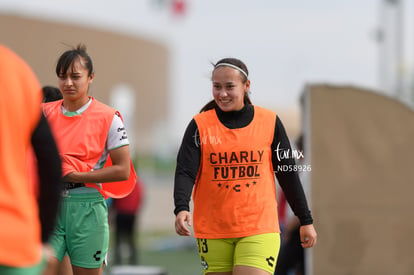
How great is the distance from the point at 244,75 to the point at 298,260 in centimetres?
415

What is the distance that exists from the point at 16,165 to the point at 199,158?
86.2 inches

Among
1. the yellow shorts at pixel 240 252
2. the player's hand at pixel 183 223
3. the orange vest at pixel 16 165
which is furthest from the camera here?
the yellow shorts at pixel 240 252

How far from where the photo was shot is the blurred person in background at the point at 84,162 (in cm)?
459

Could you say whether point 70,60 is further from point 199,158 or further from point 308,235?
point 308,235

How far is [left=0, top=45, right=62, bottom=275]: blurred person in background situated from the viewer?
2527 millimetres

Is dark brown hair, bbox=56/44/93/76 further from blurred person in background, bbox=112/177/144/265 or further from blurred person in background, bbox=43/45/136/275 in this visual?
blurred person in background, bbox=112/177/144/265

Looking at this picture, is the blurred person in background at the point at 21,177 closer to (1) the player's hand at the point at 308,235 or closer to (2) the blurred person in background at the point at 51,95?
(1) the player's hand at the point at 308,235

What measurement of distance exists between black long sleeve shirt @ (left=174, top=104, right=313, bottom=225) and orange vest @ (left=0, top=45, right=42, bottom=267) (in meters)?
2.01

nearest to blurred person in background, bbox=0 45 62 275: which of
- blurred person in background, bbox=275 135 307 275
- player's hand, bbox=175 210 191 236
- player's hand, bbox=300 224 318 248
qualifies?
player's hand, bbox=175 210 191 236

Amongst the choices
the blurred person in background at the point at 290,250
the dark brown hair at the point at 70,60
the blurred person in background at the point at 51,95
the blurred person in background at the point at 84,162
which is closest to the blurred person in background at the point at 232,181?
the blurred person in background at the point at 84,162

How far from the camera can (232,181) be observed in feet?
15.2

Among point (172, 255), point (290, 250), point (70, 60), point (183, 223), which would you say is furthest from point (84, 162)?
point (172, 255)

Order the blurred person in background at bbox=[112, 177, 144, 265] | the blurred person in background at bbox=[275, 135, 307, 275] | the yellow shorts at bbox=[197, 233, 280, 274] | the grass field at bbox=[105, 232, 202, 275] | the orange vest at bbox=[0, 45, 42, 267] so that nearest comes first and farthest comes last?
the orange vest at bbox=[0, 45, 42, 267] → the yellow shorts at bbox=[197, 233, 280, 274] → the blurred person in background at bbox=[275, 135, 307, 275] → the blurred person in background at bbox=[112, 177, 144, 265] → the grass field at bbox=[105, 232, 202, 275]

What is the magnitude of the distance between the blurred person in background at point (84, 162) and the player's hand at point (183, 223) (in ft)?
1.65
